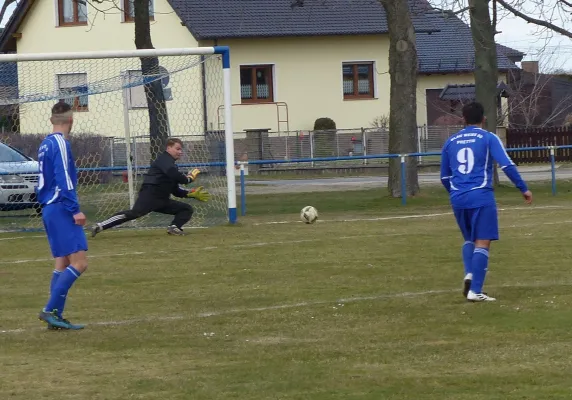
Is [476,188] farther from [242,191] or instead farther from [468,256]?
[242,191]

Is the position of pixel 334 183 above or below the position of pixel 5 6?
below

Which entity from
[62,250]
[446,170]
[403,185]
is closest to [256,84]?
[403,185]

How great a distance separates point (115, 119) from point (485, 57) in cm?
932

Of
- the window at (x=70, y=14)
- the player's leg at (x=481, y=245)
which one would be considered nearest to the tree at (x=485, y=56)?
the player's leg at (x=481, y=245)

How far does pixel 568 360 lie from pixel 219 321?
320cm

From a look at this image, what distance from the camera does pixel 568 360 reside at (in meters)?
7.64

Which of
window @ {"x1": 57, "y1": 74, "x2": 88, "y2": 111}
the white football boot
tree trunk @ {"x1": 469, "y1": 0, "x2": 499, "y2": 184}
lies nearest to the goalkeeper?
window @ {"x1": 57, "y1": 74, "x2": 88, "y2": 111}

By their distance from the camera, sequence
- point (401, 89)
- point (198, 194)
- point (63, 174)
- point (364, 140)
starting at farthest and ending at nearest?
point (364, 140) < point (401, 89) < point (198, 194) < point (63, 174)

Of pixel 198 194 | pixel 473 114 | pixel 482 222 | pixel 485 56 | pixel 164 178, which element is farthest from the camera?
pixel 485 56

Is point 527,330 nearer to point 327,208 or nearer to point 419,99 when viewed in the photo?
point 327,208

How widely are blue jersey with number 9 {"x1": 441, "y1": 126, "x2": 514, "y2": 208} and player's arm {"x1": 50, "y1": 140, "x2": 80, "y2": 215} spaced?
3.35 m

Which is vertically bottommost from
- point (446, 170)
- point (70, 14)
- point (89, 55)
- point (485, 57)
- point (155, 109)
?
point (446, 170)

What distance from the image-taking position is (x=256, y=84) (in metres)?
49.0

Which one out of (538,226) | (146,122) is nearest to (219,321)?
(538,226)
